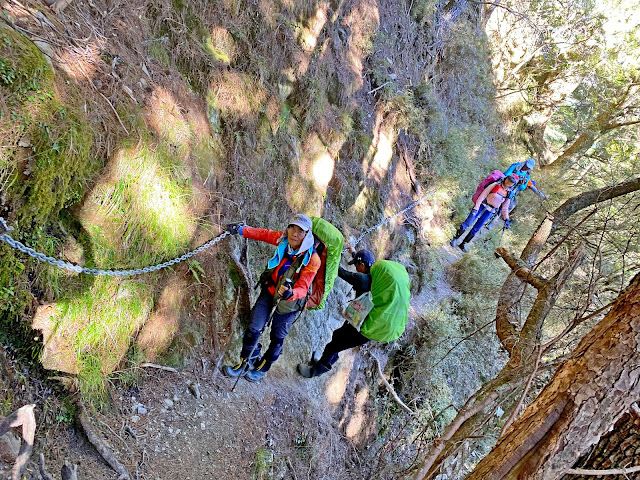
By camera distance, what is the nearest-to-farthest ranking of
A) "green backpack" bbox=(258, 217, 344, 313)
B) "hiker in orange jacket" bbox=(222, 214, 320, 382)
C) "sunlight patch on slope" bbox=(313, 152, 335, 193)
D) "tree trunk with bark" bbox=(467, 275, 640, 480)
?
"tree trunk with bark" bbox=(467, 275, 640, 480) < "hiker in orange jacket" bbox=(222, 214, 320, 382) < "green backpack" bbox=(258, 217, 344, 313) < "sunlight patch on slope" bbox=(313, 152, 335, 193)

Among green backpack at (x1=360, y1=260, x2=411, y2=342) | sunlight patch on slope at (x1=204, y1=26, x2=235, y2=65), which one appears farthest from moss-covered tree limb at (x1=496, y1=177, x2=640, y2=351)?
sunlight patch on slope at (x1=204, y1=26, x2=235, y2=65)

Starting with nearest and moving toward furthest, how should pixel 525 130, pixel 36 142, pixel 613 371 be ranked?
pixel 613 371 → pixel 36 142 → pixel 525 130

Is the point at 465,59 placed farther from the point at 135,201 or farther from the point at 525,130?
the point at 135,201

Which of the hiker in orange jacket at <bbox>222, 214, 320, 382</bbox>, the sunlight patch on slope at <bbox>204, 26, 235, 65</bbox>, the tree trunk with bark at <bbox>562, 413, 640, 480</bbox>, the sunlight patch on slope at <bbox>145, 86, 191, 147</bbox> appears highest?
the sunlight patch on slope at <bbox>204, 26, 235, 65</bbox>

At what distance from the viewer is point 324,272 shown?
4.95 meters

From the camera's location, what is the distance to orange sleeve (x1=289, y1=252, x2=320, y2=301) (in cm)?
461

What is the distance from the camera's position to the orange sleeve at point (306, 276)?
4605 mm

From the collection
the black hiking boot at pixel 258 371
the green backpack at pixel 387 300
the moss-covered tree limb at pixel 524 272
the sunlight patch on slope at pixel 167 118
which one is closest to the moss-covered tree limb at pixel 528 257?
the moss-covered tree limb at pixel 524 272

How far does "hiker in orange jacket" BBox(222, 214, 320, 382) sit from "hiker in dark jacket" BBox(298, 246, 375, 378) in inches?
37.0

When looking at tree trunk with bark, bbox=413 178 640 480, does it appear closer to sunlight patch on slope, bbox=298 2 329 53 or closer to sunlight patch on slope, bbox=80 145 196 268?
sunlight patch on slope, bbox=80 145 196 268

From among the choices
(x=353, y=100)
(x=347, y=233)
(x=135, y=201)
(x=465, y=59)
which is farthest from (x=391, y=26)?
(x=135, y=201)

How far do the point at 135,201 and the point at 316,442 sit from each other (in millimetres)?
4868

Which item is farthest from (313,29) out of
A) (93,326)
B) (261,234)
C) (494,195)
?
(93,326)

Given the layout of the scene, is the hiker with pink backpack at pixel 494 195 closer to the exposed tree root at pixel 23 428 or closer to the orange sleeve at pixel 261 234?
the orange sleeve at pixel 261 234
